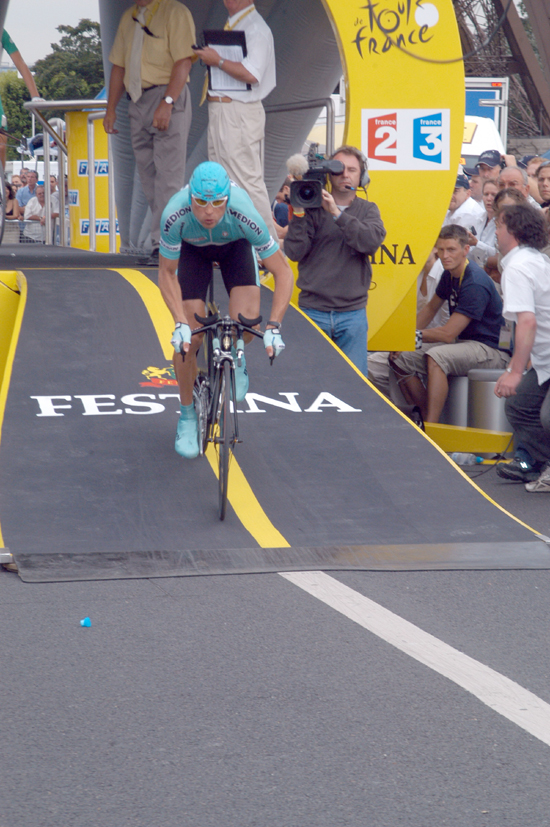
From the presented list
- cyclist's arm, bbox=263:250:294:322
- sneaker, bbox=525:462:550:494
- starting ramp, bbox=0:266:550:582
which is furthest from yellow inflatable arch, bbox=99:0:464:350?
cyclist's arm, bbox=263:250:294:322

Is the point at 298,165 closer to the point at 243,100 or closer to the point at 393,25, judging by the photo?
the point at 243,100

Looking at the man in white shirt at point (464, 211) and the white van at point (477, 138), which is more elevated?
the white van at point (477, 138)

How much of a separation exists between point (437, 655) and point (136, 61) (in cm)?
732

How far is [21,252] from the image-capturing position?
45.3ft

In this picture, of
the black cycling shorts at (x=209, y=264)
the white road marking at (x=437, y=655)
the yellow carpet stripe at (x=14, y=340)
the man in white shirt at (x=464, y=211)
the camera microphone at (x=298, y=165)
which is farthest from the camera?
the man in white shirt at (x=464, y=211)

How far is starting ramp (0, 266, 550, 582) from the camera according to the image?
5168mm

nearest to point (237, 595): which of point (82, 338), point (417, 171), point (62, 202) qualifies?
point (82, 338)

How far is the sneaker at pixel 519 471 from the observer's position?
25.2 ft

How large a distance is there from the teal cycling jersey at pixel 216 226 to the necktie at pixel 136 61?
4.14 m

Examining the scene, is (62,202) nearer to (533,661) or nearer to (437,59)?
(437,59)

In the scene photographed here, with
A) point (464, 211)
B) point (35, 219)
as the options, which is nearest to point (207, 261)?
point (464, 211)

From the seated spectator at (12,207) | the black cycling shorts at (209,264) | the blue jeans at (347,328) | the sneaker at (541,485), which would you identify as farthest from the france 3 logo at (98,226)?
the sneaker at (541,485)

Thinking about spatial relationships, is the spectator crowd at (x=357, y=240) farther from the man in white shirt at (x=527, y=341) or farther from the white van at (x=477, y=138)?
the white van at (x=477, y=138)

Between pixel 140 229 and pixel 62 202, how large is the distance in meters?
3.84
